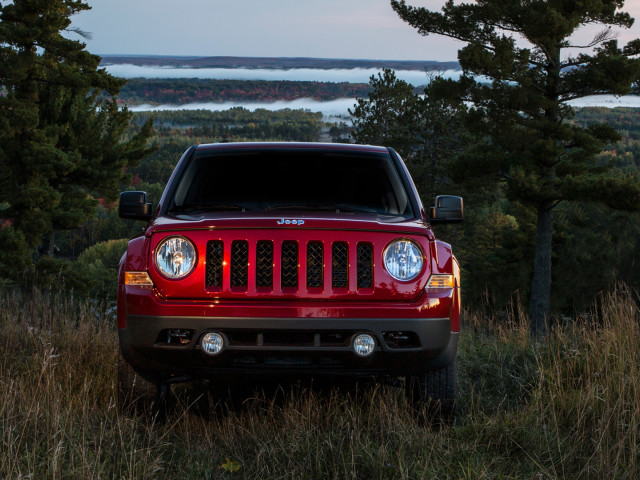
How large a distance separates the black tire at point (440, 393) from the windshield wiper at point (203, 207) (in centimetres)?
154

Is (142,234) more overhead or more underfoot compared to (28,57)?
more underfoot

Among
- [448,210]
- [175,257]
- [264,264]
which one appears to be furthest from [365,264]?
[448,210]

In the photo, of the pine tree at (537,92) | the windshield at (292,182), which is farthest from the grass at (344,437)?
the pine tree at (537,92)

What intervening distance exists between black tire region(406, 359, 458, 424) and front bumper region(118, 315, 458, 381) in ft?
1.35

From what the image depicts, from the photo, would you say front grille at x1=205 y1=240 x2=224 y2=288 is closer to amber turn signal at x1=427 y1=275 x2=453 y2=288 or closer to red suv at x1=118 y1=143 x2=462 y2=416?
red suv at x1=118 y1=143 x2=462 y2=416

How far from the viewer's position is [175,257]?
4039mm

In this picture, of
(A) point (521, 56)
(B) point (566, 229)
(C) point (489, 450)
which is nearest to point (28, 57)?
(A) point (521, 56)

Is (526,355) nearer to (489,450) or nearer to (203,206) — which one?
(489,450)

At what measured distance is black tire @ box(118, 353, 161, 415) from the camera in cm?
441

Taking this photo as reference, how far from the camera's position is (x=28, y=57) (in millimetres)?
27375

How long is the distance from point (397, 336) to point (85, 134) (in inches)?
1257

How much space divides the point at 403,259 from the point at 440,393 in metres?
0.94

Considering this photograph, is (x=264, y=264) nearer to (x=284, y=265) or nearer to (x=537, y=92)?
(x=284, y=265)

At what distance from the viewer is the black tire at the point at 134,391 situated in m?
4.41
